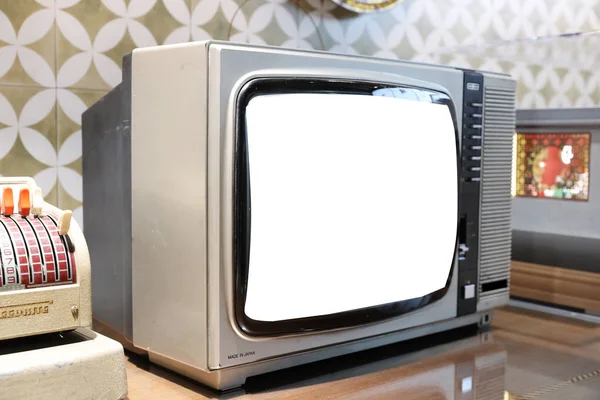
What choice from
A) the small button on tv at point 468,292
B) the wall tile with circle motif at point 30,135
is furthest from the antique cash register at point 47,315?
the small button on tv at point 468,292

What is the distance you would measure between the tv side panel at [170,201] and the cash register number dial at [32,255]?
0.15 m

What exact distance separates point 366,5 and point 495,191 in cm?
58

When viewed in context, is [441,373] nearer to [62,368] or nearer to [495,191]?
[495,191]

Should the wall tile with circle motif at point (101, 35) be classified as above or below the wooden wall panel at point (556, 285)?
above

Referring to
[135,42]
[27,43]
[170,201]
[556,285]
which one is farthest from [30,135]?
[556,285]

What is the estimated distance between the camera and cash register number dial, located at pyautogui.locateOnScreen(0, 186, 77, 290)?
808 mm

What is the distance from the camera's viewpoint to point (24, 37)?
3.91 ft

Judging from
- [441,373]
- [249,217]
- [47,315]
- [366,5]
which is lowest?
[441,373]

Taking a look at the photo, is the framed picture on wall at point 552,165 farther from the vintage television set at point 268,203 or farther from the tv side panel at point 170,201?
the tv side panel at point 170,201

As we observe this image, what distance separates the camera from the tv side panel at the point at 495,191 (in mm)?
1271

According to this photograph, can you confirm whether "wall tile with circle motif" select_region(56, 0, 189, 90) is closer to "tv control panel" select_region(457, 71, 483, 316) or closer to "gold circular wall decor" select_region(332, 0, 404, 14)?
"gold circular wall decor" select_region(332, 0, 404, 14)

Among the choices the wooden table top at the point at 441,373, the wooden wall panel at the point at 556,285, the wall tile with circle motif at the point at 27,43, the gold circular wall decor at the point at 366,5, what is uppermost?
the gold circular wall decor at the point at 366,5

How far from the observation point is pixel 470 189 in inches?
48.8

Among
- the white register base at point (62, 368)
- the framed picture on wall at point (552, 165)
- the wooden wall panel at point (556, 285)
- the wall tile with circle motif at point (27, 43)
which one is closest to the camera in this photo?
the white register base at point (62, 368)
